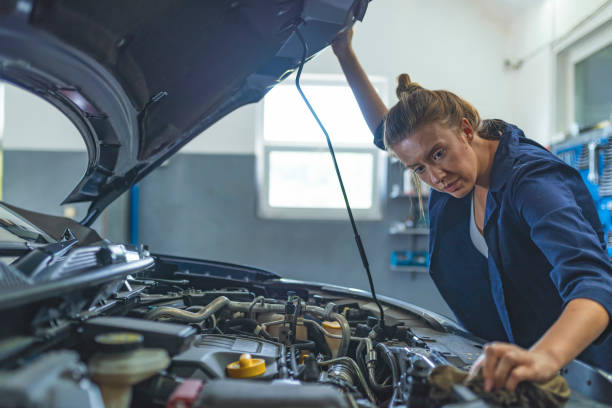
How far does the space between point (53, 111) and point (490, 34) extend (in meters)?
4.72

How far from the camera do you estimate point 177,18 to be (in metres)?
1.04

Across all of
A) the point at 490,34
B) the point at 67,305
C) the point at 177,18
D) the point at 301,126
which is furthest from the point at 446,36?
the point at 67,305

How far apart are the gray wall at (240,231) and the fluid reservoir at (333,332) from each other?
310cm

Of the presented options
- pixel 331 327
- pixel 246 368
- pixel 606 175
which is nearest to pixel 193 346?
pixel 246 368

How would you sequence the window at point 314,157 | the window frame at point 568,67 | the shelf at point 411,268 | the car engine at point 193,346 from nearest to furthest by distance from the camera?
the car engine at point 193,346 → the window frame at point 568,67 → the shelf at point 411,268 → the window at point 314,157

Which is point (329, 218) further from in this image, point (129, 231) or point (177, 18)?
point (177, 18)

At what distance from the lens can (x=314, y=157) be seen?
14.6ft

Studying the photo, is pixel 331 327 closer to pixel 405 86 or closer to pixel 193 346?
pixel 193 346

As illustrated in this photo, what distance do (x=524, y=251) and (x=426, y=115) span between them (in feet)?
1.50

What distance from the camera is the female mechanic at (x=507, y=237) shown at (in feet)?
2.51

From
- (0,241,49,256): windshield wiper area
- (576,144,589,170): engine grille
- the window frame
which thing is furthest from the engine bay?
the window frame

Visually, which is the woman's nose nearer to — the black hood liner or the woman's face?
the woman's face

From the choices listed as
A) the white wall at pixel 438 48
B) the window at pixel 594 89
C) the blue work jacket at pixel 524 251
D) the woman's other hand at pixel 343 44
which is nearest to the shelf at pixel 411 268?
the white wall at pixel 438 48

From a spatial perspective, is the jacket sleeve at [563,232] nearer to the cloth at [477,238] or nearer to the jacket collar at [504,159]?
the jacket collar at [504,159]
